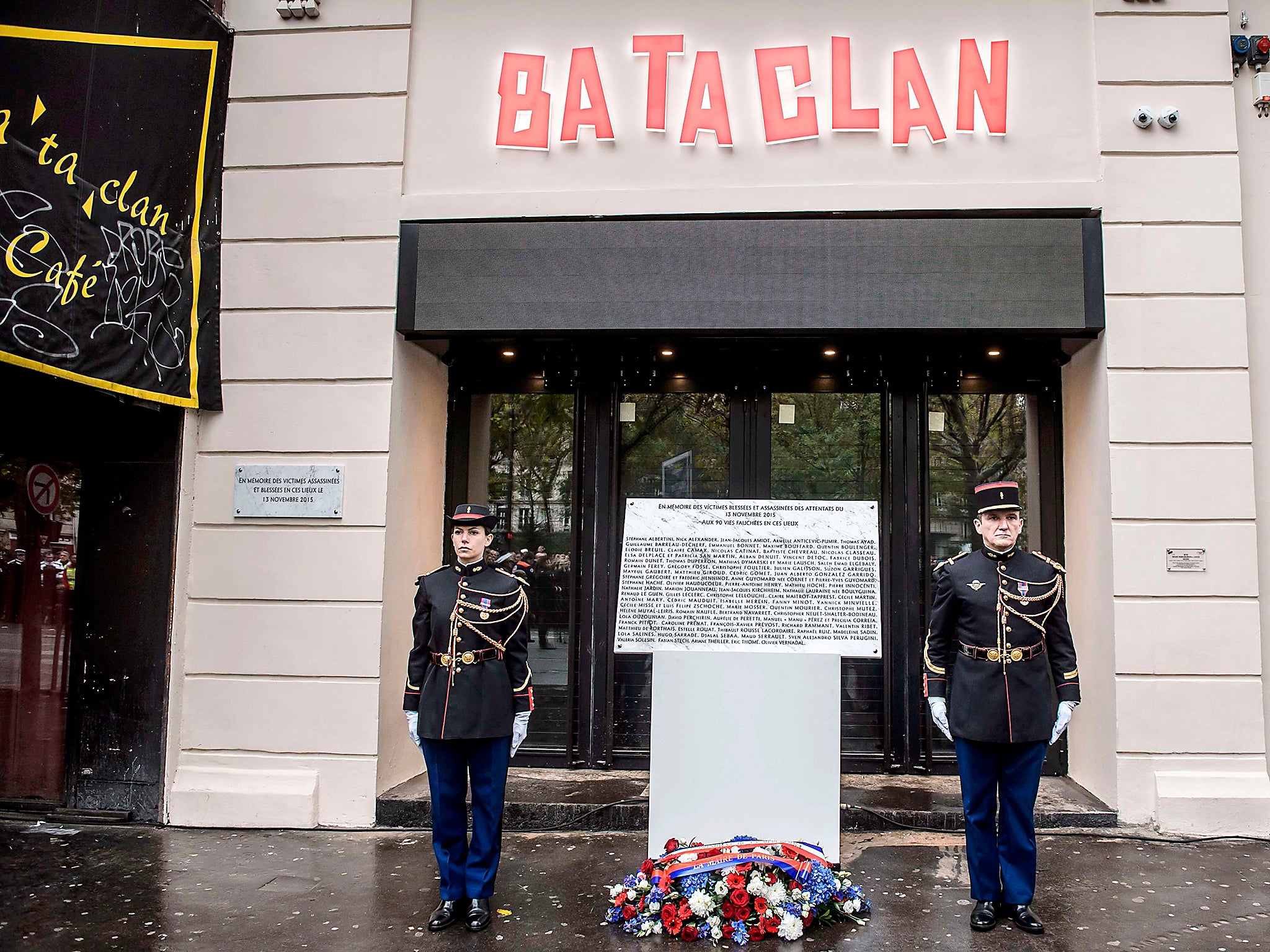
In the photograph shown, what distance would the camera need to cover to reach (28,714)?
263 inches

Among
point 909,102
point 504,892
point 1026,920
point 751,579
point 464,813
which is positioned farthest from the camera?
point 909,102

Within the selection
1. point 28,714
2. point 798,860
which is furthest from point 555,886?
point 28,714

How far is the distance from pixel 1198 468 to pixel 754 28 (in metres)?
4.47

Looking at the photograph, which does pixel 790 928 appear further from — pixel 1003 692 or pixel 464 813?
pixel 464 813

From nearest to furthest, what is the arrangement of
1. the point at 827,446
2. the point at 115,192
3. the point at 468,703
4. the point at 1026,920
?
1. the point at 1026,920
2. the point at 468,703
3. the point at 115,192
4. the point at 827,446

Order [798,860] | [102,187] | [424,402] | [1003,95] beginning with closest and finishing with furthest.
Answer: [798,860] → [102,187] → [1003,95] → [424,402]

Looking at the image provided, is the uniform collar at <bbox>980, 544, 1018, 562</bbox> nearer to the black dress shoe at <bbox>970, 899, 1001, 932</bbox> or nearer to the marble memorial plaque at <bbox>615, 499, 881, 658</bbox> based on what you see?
the marble memorial plaque at <bbox>615, 499, 881, 658</bbox>

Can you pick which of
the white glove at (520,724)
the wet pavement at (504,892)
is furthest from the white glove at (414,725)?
the wet pavement at (504,892)

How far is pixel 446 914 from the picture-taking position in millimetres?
4652

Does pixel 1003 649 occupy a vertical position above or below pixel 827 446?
below

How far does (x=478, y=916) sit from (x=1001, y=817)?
8.86 ft

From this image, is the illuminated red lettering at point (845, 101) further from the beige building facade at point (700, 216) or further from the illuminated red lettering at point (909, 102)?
the illuminated red lettering at point (909, 102)

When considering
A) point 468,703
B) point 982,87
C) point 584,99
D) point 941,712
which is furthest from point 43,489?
point 982,87

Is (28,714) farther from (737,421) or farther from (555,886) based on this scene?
(737,421)
